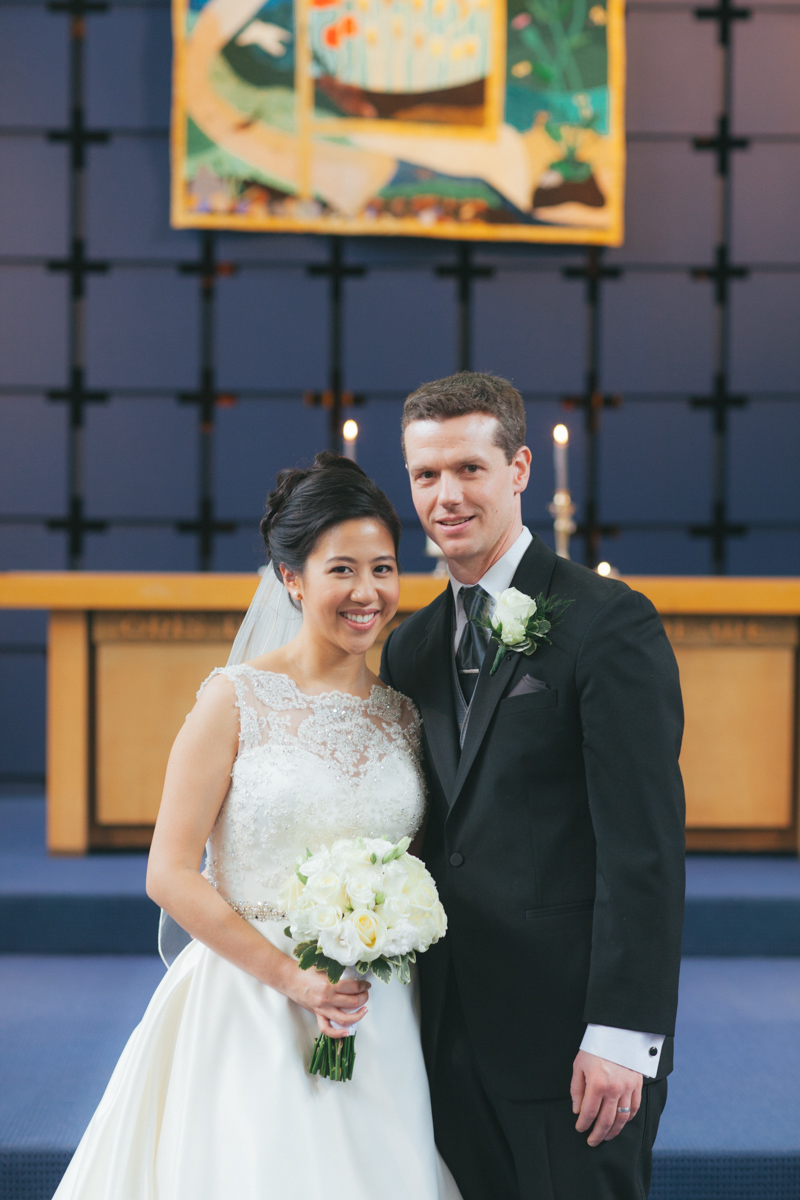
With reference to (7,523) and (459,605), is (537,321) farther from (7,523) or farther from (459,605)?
(459,605)

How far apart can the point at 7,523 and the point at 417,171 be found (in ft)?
9.73

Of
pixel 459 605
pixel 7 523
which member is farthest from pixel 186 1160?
pixel 7 523

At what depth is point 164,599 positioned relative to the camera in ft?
12.3

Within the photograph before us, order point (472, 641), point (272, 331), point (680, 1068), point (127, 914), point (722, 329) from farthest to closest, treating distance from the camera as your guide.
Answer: point (722, 329) → point (272, 331) → point (127, 914) → point (680, 1068) → point (472, 641)

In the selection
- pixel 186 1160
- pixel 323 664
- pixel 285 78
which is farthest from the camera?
pixel 285 78

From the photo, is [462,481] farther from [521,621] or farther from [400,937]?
[400,937]

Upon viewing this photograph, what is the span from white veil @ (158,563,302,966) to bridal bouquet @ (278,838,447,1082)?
631 millimetres

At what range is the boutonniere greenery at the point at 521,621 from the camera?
160 centimetres

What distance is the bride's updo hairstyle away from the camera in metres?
1.76

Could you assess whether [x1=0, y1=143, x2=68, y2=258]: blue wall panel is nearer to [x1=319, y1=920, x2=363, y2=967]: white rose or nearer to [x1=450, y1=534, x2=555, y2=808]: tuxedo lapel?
[x1=450, y1=534, x2=555, y2=808]: tuxedo lapel

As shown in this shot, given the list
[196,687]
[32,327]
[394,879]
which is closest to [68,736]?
[196,687]

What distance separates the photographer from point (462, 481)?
1652 mm

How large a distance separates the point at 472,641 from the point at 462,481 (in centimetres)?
28

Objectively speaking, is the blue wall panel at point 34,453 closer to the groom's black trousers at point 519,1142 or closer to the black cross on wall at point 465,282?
the black cross on wall at point 465,282
